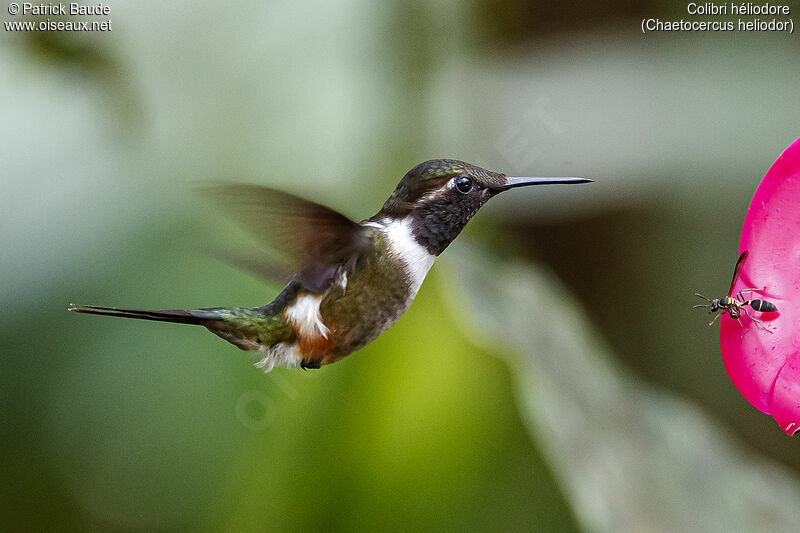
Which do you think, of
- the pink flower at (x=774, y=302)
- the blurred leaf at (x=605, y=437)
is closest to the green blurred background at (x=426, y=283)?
the blurred leaf at (x=605, y=437)

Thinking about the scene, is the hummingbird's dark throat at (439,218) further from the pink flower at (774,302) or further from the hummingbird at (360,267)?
the pink flower at (774,302)

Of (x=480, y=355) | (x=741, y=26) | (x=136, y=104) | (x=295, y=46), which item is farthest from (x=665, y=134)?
(x=136, y=104)

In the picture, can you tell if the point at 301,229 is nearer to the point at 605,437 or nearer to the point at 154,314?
the point at 154,314

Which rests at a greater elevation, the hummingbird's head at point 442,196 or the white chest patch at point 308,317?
the hummingbird's head at point 442,196

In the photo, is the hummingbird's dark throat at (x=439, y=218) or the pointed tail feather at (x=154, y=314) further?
the hummingbird's dark throat at (x=439, y=218)

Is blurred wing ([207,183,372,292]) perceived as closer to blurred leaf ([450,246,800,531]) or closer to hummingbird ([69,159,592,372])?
hummingbird ([69,159,592,372])

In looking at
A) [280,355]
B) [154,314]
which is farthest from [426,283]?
[154,314]

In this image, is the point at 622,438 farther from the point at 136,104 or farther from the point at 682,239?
the point at 136,104
